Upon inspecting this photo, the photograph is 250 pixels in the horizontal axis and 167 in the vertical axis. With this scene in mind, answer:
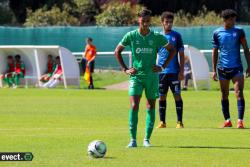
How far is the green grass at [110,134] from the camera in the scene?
13302mm

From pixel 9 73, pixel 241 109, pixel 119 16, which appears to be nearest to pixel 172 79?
pixel 241 109

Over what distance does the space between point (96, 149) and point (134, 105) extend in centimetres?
213

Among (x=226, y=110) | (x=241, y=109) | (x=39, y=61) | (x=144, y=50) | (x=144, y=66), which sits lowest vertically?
(x=39, y=61)

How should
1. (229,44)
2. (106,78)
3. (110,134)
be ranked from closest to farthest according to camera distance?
1. (110,134)
2. (229,44)
3. (106,78)

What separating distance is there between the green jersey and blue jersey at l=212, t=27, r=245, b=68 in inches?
152

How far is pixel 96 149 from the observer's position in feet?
43.7

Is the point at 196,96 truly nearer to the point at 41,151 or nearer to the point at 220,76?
the point at 220,76

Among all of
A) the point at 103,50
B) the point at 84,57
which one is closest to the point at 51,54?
the point at 84,57

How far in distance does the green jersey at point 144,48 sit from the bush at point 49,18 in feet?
133

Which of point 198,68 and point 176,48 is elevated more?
point 176,48

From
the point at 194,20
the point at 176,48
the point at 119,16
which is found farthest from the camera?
the point at 119,16

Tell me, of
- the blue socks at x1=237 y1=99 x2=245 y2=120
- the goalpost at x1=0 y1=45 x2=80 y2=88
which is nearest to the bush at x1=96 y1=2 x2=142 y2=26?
the goalpost at x1=0 y1=45 x2=80 y2=88

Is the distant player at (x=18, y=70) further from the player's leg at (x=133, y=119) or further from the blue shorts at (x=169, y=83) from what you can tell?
the player's leg at (x=133, y=119)

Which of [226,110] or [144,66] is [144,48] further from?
[226,110]
